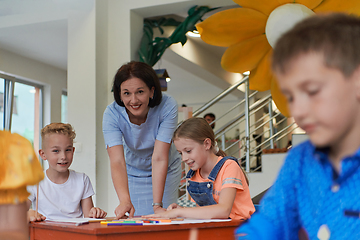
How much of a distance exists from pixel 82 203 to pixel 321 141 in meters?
1.53

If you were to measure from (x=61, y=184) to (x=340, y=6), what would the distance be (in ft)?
4.69

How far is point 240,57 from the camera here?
4.46 feet

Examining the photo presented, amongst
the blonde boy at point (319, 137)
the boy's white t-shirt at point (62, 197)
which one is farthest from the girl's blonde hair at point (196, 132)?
the blonde boy at point (319, 137)

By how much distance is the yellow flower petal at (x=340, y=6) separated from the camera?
1.11m

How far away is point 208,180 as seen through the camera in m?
1.56

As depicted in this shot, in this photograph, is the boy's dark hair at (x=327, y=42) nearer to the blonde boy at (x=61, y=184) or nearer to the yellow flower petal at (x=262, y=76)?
the yellow flower petal at (x=262, y=76)

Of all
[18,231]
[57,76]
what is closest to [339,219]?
[18,231]

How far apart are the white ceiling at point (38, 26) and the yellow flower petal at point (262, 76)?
1.73 m

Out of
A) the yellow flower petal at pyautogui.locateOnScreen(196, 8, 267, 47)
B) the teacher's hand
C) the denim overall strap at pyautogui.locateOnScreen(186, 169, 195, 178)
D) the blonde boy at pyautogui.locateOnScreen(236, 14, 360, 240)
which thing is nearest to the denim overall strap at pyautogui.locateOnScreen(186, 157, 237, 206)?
the denim overall strap at pyautogui.locateOnScreen(186, 169, 195, 178)

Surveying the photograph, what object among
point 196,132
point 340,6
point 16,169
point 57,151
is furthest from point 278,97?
point 57,151

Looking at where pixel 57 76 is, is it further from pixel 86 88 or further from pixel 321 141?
pixel 321 141

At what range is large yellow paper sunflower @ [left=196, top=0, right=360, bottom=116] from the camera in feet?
3.78

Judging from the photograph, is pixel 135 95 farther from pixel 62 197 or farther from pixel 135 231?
pixel 135 231

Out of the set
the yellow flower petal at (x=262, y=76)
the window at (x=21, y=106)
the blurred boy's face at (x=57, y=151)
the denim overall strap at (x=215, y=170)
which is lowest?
the denim overall strap at (x=215, y=170)
